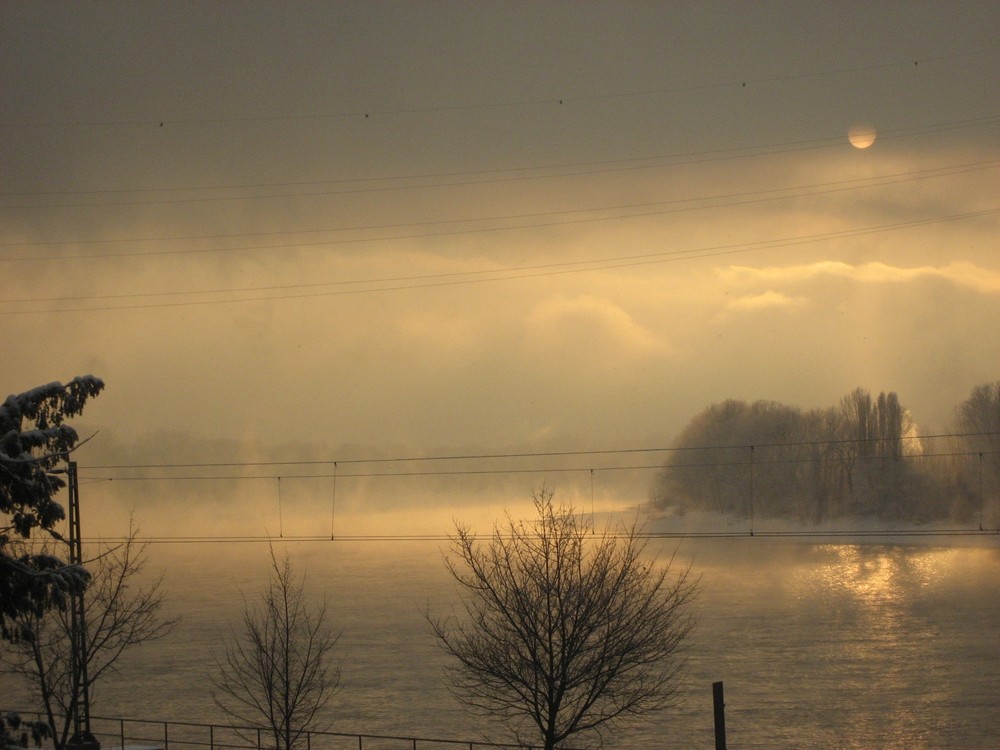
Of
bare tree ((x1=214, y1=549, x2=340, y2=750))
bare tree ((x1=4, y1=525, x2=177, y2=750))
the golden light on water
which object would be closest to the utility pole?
bare tree ((x1=4, y1=525, x2=177, y2=750))

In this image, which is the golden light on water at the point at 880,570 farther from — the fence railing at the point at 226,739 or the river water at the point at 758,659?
the fence railing at the point at 226,739

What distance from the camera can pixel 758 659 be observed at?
53.0 meters

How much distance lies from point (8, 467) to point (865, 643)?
185 feet

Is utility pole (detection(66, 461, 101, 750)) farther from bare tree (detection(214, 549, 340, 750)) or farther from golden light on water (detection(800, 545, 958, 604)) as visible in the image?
golden light on water (detection(800, 545, 958, 604))

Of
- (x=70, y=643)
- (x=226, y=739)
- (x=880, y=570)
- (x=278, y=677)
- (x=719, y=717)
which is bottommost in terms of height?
(x=880, y=570)

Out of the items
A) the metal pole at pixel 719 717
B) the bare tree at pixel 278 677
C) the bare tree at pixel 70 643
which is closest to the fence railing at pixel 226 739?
the bare tree at pixel 278 677

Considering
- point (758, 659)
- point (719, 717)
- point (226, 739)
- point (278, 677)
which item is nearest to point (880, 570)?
point (758, 659)

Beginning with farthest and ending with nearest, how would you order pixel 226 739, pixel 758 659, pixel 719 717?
pixel 758 659 → pixel 226 739 → pixel 719 717

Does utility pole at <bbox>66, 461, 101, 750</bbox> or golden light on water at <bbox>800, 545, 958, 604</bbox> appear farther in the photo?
golden light on water at <bbox>800, 545, 958, 604</bbox>

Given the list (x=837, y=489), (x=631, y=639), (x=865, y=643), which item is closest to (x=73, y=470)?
(x=631, y=639)

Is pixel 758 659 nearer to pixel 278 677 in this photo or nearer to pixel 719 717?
pixel 278 677

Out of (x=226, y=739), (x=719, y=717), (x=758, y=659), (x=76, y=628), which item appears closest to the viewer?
(x=719, y=717)

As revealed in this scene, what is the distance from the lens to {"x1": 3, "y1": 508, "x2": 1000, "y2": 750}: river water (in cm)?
3912

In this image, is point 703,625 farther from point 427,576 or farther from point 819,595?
point 427,576
